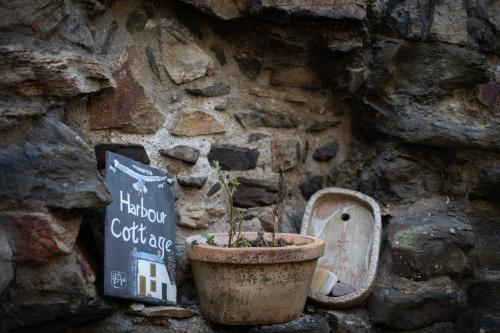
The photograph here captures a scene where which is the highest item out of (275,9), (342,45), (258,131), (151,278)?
(275,9)

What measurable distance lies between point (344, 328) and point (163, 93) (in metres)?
1.13

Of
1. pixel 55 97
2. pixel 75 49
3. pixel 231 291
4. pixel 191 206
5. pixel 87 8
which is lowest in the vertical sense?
pixel 231 291

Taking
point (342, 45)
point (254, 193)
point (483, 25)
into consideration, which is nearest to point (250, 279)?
point (254, 193)

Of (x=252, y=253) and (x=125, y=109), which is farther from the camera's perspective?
(x=125, y=109)

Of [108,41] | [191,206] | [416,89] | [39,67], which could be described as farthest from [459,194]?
[39,67]

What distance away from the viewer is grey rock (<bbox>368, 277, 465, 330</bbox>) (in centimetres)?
269

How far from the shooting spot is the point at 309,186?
3.04m

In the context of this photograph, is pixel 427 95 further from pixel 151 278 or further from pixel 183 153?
pixel 151 278

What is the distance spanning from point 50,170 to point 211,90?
83cm

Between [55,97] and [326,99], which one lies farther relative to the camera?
[326,99]

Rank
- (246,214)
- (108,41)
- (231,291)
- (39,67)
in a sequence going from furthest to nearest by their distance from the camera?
(246,214)
(108,41)
(231,291)
(39,67)

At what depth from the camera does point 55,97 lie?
2.27 metres

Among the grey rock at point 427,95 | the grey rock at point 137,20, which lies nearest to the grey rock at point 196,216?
the grey rock at point 137,20

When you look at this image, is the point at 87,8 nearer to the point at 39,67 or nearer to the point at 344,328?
the point at 39,67
